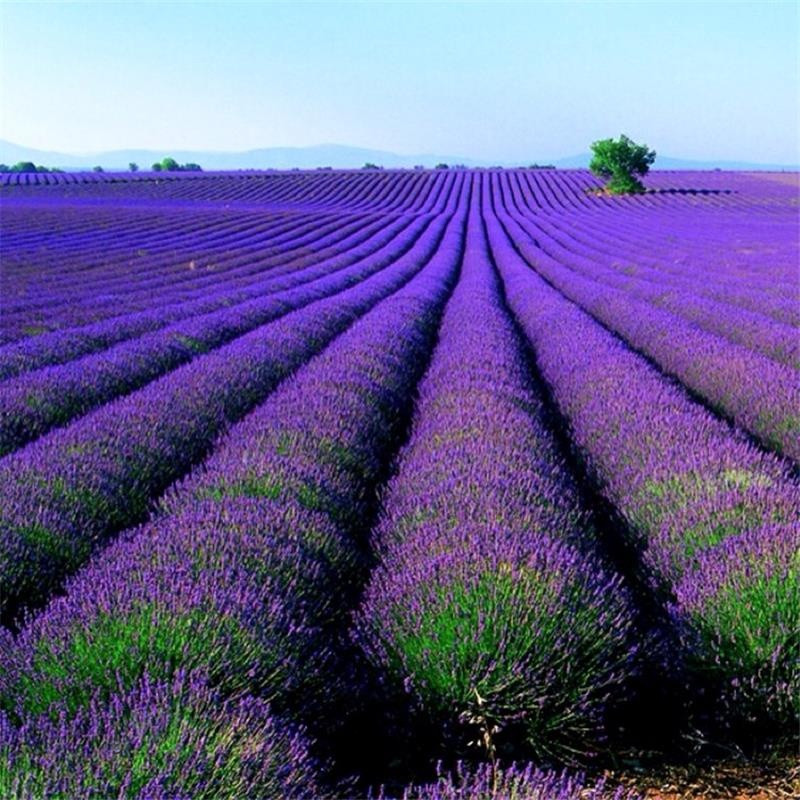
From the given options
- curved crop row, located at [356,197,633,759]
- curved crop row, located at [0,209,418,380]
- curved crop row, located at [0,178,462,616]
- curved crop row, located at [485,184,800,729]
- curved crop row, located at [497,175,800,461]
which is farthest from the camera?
curved crop row, located at [0,209,418,380]

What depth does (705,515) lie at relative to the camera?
3268 millimetres

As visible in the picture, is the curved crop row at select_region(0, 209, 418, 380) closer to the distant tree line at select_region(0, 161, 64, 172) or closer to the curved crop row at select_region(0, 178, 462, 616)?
the curved crop row at select_region(0, 178, 462, 616)

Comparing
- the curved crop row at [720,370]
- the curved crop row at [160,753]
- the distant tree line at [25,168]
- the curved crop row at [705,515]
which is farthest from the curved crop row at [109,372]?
the distant tree line at [25,168]

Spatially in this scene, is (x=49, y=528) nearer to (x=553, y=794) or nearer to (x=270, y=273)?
(x=553, y=794)

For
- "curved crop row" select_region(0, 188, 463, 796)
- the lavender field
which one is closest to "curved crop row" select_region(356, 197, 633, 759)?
the lavender field

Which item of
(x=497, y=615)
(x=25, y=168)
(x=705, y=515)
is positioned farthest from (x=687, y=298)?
(x=25, y=168)

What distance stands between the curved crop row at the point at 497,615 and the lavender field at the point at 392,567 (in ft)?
0.03

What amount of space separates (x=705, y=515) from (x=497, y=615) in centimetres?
117

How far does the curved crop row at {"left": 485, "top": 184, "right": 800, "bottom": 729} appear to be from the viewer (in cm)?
258

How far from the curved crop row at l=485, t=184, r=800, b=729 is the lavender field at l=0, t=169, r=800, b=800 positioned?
0.01 m

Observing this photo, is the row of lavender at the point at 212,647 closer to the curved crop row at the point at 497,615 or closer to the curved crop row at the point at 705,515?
the curved crop row at the point at 497,615

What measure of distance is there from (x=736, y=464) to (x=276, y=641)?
2.29 meters

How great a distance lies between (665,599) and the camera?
3.13 metres

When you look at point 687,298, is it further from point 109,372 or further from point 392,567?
point 392,567
